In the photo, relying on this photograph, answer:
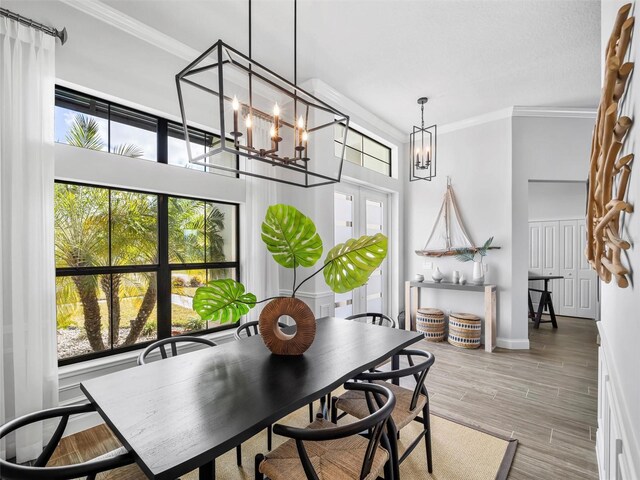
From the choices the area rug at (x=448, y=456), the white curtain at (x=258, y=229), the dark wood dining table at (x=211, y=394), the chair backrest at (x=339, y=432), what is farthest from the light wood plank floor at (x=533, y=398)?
the white curtain at (x=258, y=229)

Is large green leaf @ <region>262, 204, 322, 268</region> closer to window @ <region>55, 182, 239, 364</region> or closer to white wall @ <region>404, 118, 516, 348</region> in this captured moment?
window @ <region>55, 182, 239, 364</region>

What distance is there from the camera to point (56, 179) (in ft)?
7.12

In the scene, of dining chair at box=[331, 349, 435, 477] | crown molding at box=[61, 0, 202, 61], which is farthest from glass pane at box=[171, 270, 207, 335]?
crown molding at box=[61, 0, 202, 61]

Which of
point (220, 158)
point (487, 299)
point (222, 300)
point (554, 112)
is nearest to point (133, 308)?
point (222, 300)

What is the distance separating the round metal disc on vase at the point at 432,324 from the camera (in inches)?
179

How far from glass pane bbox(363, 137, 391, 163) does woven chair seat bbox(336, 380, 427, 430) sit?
3450mm

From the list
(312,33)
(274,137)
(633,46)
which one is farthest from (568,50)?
(274,137)

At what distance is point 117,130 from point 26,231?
1001mm

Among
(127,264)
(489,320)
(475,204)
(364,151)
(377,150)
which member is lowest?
(489,320)

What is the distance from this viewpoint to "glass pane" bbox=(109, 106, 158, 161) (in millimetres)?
2508

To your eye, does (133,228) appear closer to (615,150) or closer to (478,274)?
(615,150)

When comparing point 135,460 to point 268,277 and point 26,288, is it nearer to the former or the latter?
point 26,288

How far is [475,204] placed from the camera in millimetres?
4586

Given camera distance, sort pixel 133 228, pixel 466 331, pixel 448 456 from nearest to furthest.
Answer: pixel 448 456
pixel 133 228
pixel 466 331
